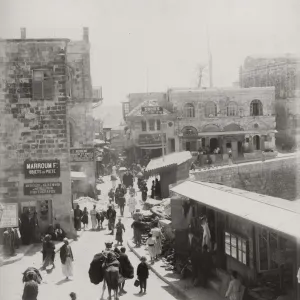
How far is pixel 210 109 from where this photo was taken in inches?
1871

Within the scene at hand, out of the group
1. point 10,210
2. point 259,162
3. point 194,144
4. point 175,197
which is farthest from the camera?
point 194,144

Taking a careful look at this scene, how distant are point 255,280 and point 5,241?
8341 mm

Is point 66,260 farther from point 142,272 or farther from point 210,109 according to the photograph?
point 210,109

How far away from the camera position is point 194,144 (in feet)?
157

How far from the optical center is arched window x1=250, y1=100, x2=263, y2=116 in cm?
4763

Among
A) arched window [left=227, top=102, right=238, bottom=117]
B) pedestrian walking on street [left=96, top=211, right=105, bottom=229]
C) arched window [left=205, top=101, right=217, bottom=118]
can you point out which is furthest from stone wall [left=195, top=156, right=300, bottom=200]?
arched window [left=205, top=101, right=217, bottom=118]

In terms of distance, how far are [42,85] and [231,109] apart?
98.7 feet

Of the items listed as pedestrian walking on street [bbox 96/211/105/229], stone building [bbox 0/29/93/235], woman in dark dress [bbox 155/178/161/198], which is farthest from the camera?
woman in dark dress [bbox 155/178/161/198]

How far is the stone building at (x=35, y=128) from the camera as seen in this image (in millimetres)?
19672

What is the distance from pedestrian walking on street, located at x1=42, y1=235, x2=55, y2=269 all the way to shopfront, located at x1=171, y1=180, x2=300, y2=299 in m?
4.17

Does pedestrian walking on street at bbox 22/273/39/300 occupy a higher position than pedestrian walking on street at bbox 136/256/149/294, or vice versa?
pedestrian walking on street at bbox 22/273/39/300

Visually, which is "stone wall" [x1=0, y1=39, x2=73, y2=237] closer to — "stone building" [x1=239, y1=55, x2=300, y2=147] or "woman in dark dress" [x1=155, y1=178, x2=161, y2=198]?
"woman in dark dress" [x1=155, y1=178, x2=161, y2=198]

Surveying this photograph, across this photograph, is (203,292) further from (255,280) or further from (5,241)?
(5,241)

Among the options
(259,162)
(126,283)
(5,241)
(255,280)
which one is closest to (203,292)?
(255,280)
